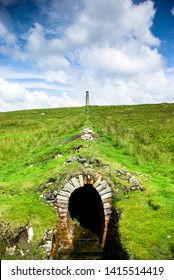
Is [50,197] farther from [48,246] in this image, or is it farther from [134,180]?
[134,180]

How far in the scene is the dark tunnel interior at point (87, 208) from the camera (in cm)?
1240

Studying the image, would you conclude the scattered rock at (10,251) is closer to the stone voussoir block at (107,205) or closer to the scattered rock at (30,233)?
the scattered rock at (30,233)

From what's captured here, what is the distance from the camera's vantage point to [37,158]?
1586 cm

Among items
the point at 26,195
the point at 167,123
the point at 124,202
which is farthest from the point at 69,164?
the point at 167,123

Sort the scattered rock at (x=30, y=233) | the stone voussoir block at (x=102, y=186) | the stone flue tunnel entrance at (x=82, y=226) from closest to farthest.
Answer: the scattered rock at (x=30, y=233), the stone flue tunnel entrance at (x=82, y=226), the stone voussoir block at (x=102, y=186)

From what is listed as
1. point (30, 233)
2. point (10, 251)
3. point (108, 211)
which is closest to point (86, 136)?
point (108, 211)

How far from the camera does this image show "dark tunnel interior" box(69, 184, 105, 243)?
12.4 meters

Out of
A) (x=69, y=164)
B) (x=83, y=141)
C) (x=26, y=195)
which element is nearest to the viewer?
(x=26, y=195)

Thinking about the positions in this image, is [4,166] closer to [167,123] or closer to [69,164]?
[69,164]

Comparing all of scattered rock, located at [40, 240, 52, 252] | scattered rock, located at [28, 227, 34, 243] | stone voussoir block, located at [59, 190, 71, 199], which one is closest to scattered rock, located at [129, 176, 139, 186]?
stone voussoir block, located at [59, 190, 71, 199]

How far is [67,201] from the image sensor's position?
1077cm

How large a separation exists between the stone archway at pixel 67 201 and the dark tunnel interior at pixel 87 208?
4.00 feet

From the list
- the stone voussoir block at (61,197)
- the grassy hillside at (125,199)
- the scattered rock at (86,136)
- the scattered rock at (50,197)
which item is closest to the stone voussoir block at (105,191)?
the grassy hillside at (125,199)

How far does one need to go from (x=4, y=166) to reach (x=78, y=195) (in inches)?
229
